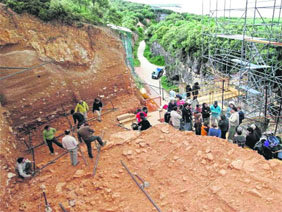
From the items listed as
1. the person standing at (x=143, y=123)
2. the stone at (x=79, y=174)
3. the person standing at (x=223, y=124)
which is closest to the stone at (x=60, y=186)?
the stone at (x=79, y=174)

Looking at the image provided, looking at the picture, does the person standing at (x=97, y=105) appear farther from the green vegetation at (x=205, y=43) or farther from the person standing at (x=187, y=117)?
the green vegetation at (x=205, y=43)

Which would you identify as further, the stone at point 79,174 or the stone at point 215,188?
the stone at point 79,174

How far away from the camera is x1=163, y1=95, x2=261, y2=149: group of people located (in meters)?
6.98

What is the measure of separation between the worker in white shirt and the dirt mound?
13.4 inches

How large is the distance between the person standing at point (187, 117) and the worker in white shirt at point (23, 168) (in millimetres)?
5282

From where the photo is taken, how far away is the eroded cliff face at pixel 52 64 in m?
8.97

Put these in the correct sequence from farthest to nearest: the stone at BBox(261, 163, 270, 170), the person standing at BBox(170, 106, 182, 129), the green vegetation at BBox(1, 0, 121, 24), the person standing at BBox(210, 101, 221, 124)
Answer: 1. the green vegetation at BBox(1, 0, 121, 24)
2. the person standing at BBox(210, 101, 221, 124)
3. the person standing at BBox(170, 106, 182, 129)
4. the stone at BBox(261, 163, 270, 170)

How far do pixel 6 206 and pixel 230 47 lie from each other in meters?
15.8

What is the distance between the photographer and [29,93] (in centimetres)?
931

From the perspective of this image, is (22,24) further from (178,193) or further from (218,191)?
(218,191)

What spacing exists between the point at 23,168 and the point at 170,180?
4.29 metres

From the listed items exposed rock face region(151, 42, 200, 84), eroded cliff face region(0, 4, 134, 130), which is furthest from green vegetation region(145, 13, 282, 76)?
eroded cliff face region(0, 4, 134, 130)

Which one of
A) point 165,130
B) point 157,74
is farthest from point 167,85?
point 165,130

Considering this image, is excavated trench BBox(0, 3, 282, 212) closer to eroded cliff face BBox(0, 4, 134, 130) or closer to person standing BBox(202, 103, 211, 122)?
eroded cliff face BBox(0, 4, 134, 130)
